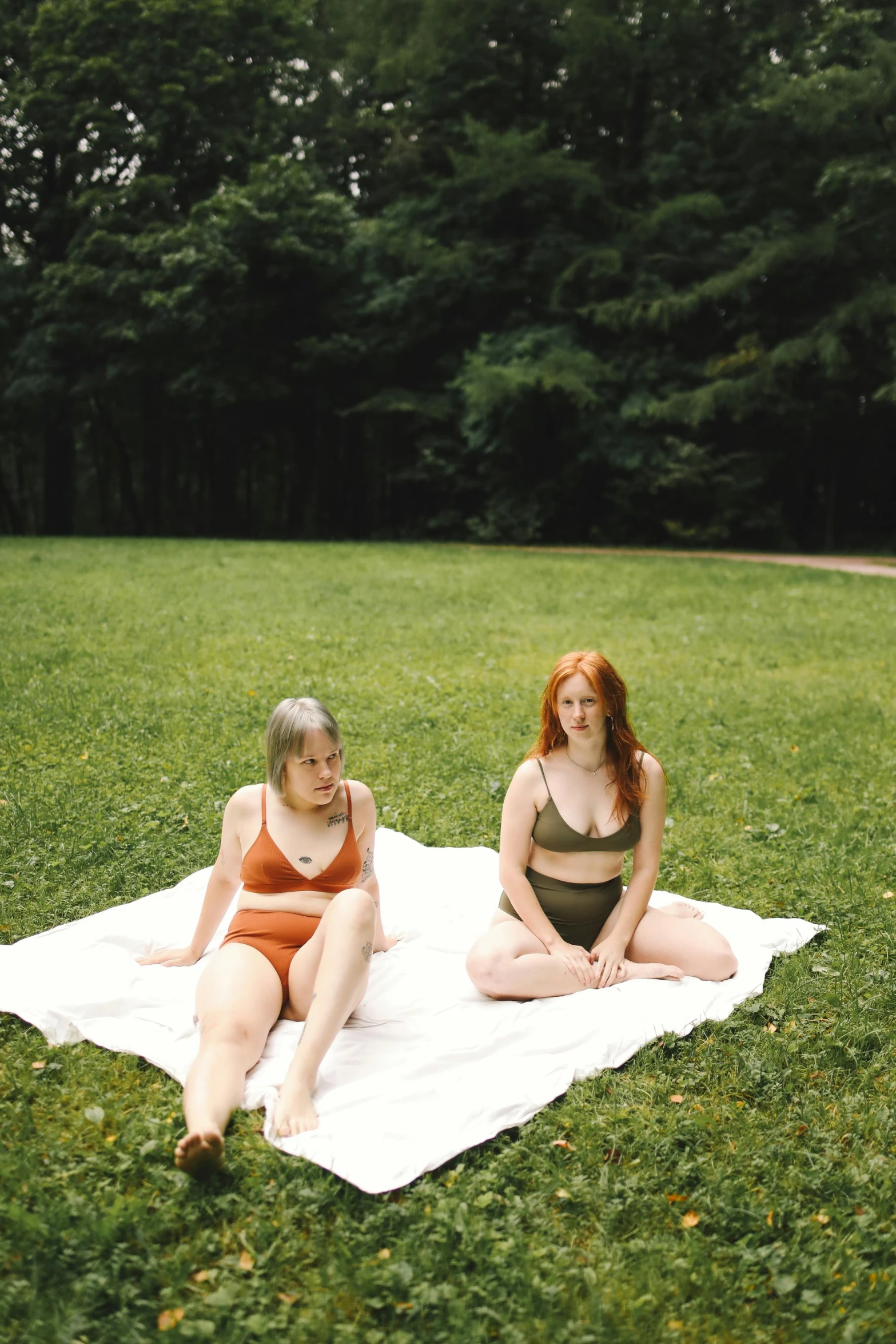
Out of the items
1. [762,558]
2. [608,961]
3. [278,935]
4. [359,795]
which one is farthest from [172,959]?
[762,558]

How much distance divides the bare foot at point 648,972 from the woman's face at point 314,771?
1.24m

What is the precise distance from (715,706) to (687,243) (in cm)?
1852

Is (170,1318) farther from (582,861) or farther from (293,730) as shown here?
(582,861)

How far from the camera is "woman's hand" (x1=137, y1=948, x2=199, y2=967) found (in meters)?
3.72

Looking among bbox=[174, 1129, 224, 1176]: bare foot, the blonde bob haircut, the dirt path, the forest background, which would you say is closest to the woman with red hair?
the blonde bob haircut

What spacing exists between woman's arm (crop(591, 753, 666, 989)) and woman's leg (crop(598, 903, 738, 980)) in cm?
6

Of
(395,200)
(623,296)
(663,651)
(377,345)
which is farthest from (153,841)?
(395,200)

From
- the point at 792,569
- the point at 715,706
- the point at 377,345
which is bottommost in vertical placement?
the point at 715,706

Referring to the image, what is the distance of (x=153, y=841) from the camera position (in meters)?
5.14

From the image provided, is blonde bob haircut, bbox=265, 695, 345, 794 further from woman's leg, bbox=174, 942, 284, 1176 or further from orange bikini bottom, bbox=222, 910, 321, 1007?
woman's leg, bbox=174, 942, 284, 1176

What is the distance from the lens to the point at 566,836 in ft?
11.9

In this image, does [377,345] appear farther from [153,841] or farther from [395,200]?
[153,841]

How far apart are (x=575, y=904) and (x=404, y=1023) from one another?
2.45 ft

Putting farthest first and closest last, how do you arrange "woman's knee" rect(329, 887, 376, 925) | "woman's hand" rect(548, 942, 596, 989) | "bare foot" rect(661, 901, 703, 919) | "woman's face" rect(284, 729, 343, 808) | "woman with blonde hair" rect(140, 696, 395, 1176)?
"bare foot" rect(661, 901, 703, 919)
"woman's hand" rect(548, 942, 596, 989)
"woman's face" rect(284, 729, 343, 808)
"woman's knee" rect(329, 887, 376, 925)
"woman with blonde hair" rect(140, 696, 395, 1176)
